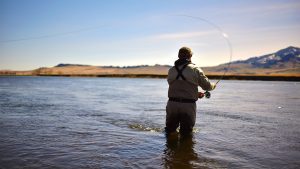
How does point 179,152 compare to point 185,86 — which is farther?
point 185,86

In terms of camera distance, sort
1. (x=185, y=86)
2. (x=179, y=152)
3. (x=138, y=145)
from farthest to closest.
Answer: (x=138, y=145)
(x=185, y=86)
(x=179, y=152)

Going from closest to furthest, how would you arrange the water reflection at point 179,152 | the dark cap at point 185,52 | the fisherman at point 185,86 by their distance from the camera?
the water reflection at point 179,152 → the fisherman at point 185,86 → the dark cap at point 185,52

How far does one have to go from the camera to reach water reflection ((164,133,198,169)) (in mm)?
5522

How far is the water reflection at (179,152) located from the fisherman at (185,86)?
0.45 meters

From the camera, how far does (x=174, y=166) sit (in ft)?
17.6

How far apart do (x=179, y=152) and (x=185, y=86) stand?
136 centimetres

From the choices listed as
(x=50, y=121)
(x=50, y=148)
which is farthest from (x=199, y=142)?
(x=50, y=121)

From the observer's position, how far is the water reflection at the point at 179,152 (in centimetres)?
552

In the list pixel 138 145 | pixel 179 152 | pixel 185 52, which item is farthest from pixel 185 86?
pixel 138 145

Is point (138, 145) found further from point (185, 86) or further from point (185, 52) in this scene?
point (185, 52)

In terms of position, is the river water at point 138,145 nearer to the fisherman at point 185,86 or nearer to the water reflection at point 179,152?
the water reflection at point 179,152

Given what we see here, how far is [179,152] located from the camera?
6.36m

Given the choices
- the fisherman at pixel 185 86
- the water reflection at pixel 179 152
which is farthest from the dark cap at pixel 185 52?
the water reflection at pixel 179 152

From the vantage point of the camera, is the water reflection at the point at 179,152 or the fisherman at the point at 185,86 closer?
the water reflection at the point at 179,152
